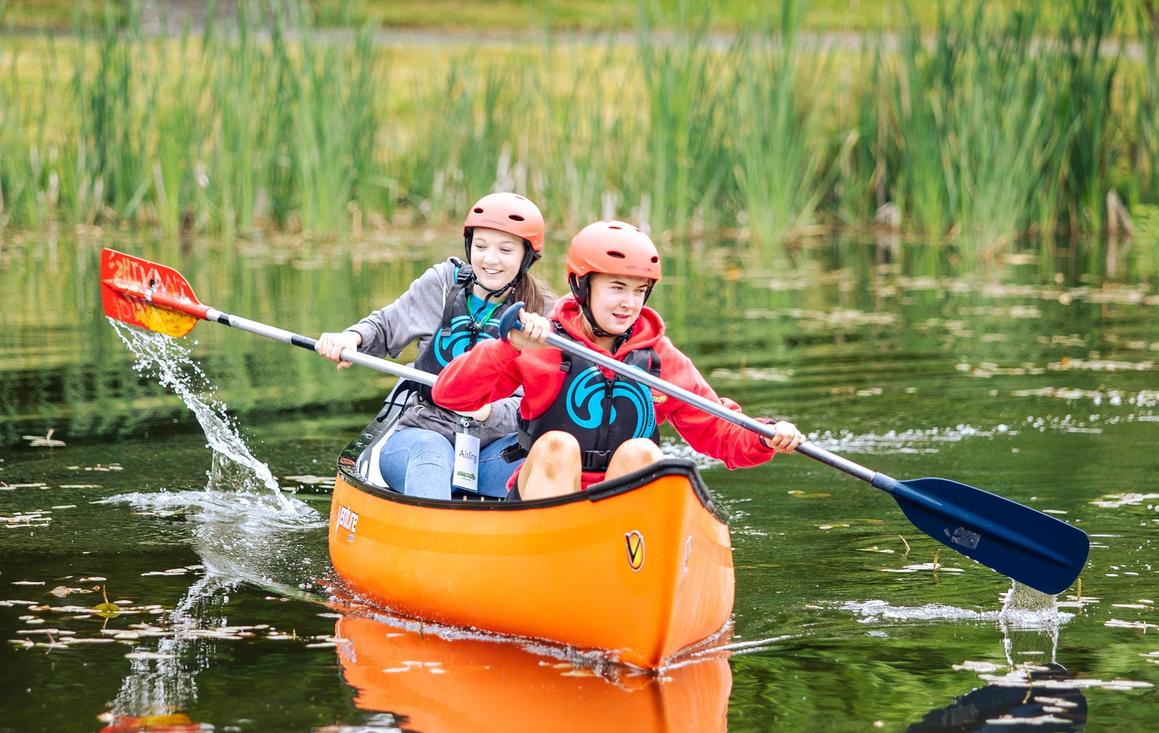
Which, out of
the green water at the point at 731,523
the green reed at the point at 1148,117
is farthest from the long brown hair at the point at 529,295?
the green reed at the point at 1148,117

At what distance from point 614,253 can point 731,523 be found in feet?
6.20

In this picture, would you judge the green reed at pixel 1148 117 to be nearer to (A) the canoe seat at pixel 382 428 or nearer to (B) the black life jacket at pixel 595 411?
(A) the canoe seat at pixel 382 428

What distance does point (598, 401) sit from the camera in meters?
5.23

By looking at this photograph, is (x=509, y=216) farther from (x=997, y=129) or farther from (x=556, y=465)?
(x=997, y=129)

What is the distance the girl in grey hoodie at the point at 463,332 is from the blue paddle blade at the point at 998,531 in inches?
53.0

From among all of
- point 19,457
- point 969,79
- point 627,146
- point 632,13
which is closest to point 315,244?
point 627,146

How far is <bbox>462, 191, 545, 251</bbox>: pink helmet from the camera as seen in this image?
5781mm

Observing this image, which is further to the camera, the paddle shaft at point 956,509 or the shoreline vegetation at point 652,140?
the shoreline vegetation at point 652,140

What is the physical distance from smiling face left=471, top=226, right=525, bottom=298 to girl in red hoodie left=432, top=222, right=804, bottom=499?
2.00 feet

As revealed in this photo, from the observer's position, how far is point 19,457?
7453 mm

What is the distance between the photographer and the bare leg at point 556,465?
198 inches

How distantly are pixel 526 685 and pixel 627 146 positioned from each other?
33.7ft

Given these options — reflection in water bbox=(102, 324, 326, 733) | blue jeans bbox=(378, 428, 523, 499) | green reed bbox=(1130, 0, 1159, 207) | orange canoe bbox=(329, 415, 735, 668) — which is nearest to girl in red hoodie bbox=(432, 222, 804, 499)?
orange canoe bbox=(329, 415, 735, 668)

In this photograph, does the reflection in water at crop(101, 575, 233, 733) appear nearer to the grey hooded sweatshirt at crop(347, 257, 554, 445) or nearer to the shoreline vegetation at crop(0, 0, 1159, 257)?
the grey hooded sweatshirt at crop(347, 257, 554, 445)
